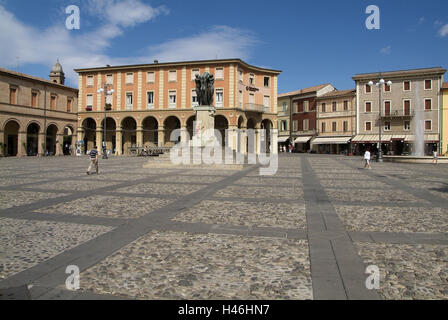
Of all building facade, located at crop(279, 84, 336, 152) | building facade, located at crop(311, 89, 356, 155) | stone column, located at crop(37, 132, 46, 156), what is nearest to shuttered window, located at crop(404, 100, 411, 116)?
building facade, located at crop(311, 89, 356, 155)

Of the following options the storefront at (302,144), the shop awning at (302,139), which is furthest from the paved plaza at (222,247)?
the storefront at (302,144)

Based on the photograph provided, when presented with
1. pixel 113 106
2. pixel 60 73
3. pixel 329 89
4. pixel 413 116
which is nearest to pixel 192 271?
pixel 113 106

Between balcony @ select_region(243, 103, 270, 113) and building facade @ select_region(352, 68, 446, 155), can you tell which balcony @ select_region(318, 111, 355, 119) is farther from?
balcony @ select_region(243, 103, 270, 113)

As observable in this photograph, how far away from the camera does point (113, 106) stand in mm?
42281

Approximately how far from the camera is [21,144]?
35.0 m

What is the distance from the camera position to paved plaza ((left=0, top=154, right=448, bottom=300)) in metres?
2.96

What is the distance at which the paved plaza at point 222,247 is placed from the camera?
9.70 feet

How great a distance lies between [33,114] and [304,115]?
38451mm

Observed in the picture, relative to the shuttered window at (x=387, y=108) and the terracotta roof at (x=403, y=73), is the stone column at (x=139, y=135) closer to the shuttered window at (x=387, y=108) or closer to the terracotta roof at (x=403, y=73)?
the terracotta roof at (x=403, y=73)

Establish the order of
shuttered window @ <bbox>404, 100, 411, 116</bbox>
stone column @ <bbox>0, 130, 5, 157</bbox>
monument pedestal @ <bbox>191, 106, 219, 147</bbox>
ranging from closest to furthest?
monument pedestal @ <bbox>191, 106, 219, 147</bbox> < stone column @ <bbox>0, 130, 5, 157</bbox> < shuttered window @ <bbox>404, 100, 411, 116</bbox>

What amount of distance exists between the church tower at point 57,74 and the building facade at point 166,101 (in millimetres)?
29298
